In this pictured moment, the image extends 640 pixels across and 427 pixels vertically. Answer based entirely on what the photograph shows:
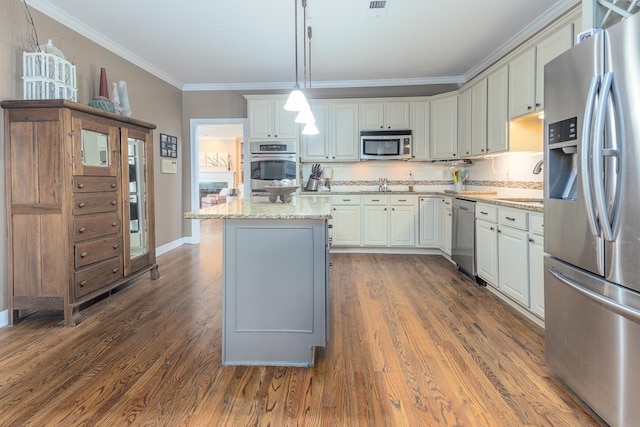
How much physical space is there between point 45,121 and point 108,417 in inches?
83.1

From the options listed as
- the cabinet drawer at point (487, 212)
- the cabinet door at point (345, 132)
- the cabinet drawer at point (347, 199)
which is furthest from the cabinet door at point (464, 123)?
the cabinet drawer at point (347, 199)

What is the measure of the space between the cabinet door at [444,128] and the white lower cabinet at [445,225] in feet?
2.33

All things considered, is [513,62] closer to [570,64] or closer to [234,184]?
[570,64]

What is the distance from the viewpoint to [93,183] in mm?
2854

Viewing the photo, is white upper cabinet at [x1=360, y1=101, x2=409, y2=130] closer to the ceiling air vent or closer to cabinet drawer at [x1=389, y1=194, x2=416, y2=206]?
cabinet drawer at [x1=389, y1=194, x2=416, y2=206]

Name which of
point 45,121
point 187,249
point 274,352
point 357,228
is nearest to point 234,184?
point 187,249

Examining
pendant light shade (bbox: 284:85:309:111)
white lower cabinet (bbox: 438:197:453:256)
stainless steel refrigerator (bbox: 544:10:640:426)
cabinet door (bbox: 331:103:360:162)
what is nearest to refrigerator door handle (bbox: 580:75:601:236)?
stainless steel refrigerator (bbox: 544:10:640:426)

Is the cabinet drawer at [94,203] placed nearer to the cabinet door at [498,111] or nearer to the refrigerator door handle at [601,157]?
the refrigerator door handle at [601,157]

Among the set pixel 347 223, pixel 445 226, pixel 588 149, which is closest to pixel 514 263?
pixel 588 149

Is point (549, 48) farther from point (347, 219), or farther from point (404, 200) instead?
point (347, 219)

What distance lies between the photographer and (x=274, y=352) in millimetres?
2062

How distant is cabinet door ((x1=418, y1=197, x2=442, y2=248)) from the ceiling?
1812 mm

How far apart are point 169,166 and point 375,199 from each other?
3026mm

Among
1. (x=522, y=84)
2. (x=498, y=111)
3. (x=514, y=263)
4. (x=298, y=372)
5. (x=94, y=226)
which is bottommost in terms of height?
(x=298, y=372)
